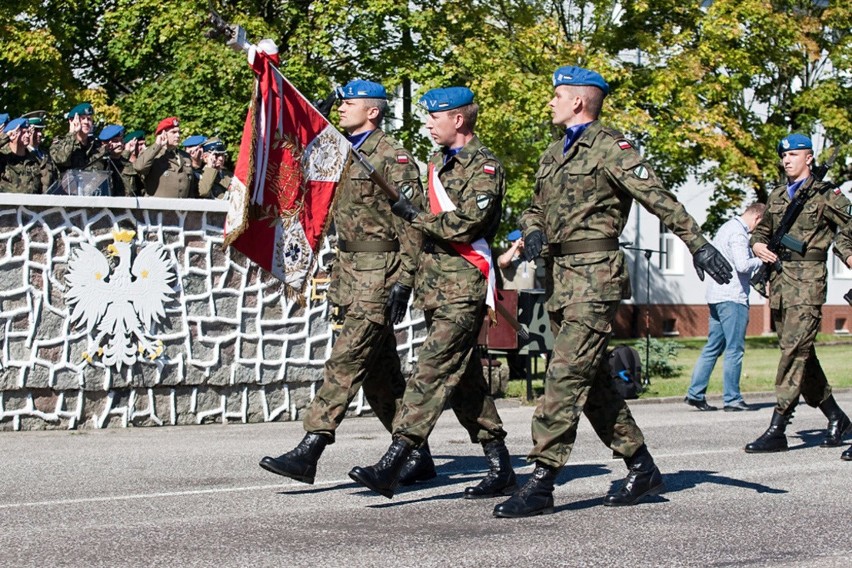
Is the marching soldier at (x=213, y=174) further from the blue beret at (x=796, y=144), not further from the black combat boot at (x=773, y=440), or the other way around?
the black combat boot at (x=773, y=440)

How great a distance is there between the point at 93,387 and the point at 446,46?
1811 centimetres

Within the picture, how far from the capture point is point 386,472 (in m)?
7.05

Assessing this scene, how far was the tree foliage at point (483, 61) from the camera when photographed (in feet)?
88.6

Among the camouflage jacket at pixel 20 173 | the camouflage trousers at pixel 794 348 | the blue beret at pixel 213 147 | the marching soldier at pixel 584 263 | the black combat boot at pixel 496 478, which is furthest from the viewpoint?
the blue beret at pixel 213 147

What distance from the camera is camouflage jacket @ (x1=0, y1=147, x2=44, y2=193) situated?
1212cm

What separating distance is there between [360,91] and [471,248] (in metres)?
1.12

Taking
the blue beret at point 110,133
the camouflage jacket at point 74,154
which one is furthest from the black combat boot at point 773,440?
the blue beret at point 110,133

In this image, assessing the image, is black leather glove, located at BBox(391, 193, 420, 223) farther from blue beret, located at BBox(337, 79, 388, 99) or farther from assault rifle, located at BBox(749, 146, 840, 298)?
assault rifle, located at BBox(749, 146, 840, 298)

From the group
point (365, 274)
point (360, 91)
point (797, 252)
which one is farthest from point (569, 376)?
point (797, 252)

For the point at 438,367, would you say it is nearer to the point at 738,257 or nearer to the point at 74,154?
the point at 74,154

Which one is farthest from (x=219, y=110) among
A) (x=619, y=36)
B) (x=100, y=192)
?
(x=100, y=192)

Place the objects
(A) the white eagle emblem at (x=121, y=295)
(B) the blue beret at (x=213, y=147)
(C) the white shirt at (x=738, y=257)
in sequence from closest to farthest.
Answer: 1. (A) the white eagle emblem at (x=121, y=295)
2. (B) the blue beret at (x=213, y=147)
3. (C) the white shirt at (x=738, y=257)

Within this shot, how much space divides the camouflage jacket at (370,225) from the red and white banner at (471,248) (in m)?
0.27

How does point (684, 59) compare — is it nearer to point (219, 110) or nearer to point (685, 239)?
point (219, 110)
